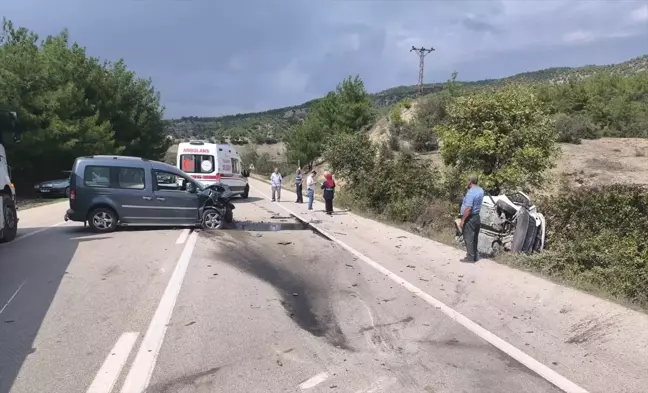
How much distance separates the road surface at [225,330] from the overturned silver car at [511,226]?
9.95 ft

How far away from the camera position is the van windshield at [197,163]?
2550 centimetres

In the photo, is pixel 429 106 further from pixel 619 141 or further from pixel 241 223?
pixel 241 223

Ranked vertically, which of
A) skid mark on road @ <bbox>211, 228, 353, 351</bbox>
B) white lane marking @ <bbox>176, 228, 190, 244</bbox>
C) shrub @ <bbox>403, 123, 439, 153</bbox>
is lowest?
white lane marking @ <bbox>176, 228, 190, 244</bbox>

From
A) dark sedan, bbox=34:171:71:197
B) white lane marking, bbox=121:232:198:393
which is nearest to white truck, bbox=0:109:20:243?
white lane marking, bbox=121:232:198:393

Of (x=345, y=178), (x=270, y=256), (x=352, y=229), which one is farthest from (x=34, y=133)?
(x=270, y=256)

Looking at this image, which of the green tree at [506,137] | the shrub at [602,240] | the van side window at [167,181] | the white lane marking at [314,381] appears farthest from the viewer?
the green tree at [506,137]

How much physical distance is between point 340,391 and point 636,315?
4.56 metres

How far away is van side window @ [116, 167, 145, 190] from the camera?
1496 centimetres

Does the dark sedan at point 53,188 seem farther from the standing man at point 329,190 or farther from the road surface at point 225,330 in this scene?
the road surface at point 225,330

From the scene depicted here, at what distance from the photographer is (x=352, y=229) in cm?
1748

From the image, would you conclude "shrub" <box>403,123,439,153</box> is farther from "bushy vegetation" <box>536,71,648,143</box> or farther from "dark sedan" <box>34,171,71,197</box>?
"dark sedan" <box>34,171,71,197</box>

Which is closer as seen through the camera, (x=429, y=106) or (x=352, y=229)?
(x=352, y=229)

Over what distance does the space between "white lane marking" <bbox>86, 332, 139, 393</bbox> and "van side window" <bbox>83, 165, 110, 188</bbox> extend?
9508 mm

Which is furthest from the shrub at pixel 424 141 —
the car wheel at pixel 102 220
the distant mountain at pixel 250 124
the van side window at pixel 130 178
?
the distant mountain at pixel 250 124
